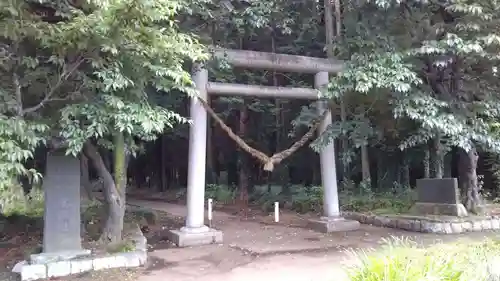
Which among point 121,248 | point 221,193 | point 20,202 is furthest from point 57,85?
point 221,193

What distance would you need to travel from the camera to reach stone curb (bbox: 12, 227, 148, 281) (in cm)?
639

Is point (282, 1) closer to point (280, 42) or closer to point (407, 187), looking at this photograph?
point (280, 42)

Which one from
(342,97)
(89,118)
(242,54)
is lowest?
(89,118)

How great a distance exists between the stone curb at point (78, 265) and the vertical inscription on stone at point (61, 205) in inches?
18.2

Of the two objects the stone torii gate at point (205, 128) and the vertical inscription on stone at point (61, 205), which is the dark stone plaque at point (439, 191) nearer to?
the stone torii gate at point (205, 128)

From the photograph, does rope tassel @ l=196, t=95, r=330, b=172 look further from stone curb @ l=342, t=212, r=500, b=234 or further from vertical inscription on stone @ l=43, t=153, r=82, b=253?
stone curb @ l=342, t=212, r=500, b=234

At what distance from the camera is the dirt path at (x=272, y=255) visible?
670cm

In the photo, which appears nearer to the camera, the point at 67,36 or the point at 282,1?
the point at 67,36

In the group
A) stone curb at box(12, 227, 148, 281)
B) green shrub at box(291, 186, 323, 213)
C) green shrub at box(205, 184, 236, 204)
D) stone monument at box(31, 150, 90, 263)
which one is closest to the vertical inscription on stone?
stone monument at box(31, 150, 90, 263)

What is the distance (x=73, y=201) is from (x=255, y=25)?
5316mm

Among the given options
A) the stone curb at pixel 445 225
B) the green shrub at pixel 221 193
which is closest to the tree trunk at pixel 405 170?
the stone curb at pixel 445 225

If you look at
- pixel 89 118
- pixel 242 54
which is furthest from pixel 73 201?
pixel 242 54

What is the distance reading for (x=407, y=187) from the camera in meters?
16.0

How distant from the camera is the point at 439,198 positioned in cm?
1123
